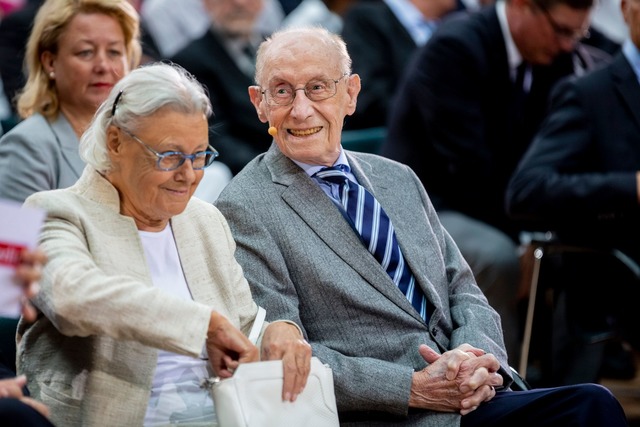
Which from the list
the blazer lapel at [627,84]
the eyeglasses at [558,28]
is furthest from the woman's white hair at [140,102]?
the eyeglasses at [558,28]

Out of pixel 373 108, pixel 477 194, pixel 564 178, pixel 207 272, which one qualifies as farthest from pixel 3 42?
pixel 207 272

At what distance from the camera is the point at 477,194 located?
5.30 m

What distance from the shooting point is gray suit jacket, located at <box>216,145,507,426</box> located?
3.20 meters

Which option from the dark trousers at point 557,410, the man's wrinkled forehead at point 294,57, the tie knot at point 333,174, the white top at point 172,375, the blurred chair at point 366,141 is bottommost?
the blurred chair at point 366,141

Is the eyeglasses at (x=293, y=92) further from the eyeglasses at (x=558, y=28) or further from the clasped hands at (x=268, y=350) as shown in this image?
the eyeglasses at (x=558, y=28)

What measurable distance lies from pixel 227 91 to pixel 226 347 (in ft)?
12.0

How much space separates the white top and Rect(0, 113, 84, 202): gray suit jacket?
2.65ft

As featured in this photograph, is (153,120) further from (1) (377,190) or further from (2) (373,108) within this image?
(2) (373,108)

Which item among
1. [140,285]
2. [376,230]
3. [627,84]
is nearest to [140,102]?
[140,285]

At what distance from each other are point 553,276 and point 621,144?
61cm

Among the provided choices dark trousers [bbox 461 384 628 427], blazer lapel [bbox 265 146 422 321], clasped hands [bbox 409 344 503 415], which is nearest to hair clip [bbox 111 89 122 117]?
blazer lapel [bbox 265 146 422 321]

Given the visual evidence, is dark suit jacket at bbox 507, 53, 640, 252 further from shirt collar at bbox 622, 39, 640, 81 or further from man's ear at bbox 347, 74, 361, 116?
man's ear at bbox 347, 74, 361, 116

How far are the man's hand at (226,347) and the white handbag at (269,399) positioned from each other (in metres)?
0.04

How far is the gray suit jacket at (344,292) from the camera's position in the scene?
320 cm
